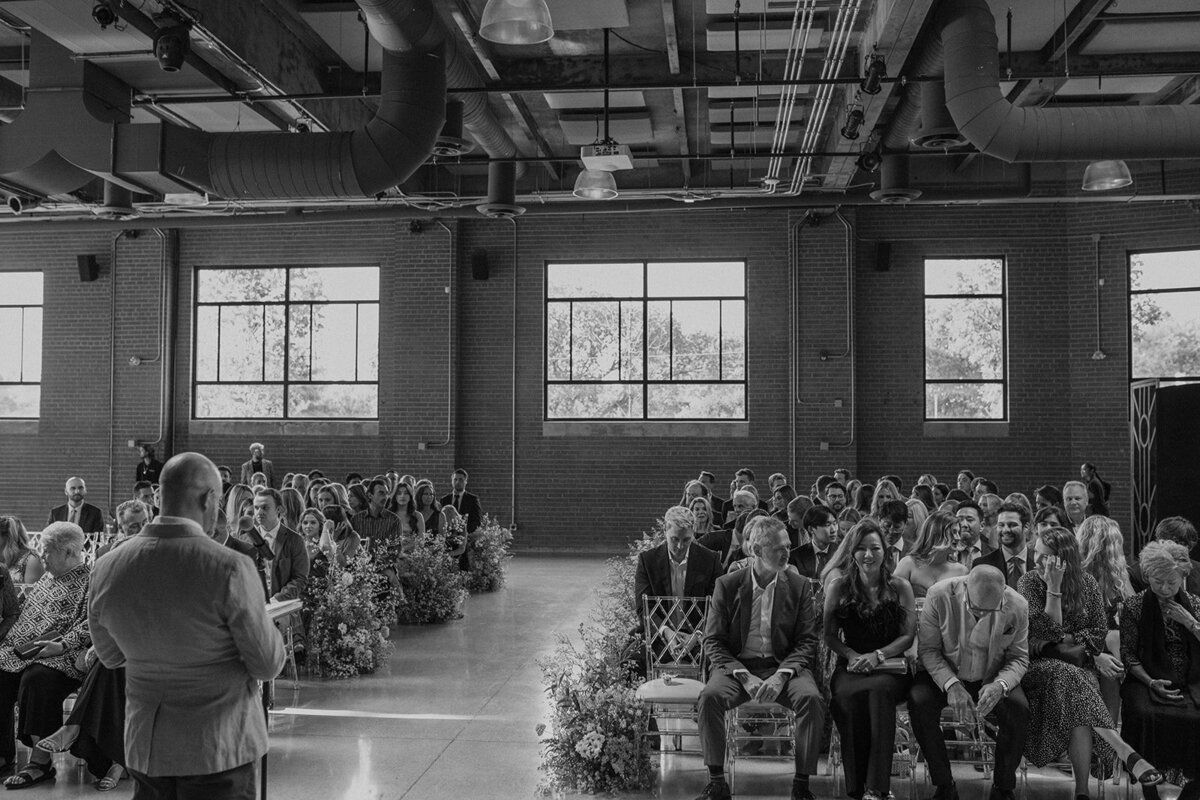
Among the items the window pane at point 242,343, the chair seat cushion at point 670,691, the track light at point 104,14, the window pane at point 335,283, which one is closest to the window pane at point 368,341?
the window pane at point 335,283

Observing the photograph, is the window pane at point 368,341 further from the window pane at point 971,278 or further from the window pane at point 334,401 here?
the window pane at point 971,278

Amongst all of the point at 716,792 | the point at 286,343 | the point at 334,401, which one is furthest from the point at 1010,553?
the point at 286,343

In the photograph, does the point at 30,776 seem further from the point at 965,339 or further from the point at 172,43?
the point at 965,339

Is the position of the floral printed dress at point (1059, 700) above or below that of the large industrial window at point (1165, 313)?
below

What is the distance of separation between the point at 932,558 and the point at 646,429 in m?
10.1

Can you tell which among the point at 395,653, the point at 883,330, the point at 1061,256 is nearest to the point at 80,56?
the point at 395,653

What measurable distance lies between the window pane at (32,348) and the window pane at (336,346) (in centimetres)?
486

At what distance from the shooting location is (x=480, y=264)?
1647cm

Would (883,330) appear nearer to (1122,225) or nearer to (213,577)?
(1122,225)

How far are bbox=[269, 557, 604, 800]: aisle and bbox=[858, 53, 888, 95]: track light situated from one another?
18.3ft

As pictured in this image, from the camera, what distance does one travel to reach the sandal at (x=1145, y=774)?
482 cm

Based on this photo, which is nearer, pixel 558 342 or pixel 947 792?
pixel 947 792

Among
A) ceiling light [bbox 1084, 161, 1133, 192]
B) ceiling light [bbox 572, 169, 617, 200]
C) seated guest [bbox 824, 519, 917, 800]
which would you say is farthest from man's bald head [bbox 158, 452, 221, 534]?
ceiling light [bbox 1084, 161, 1133, 192]

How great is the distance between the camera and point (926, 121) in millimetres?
9891
